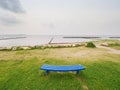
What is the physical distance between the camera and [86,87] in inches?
217

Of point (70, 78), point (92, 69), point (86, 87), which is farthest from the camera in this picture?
point (92, 69)

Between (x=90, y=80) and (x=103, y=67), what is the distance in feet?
7.64

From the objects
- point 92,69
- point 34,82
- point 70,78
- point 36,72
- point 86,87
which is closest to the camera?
point 86,87

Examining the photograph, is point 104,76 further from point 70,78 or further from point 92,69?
point 70,78

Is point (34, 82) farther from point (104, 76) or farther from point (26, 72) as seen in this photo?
point (104, 76)

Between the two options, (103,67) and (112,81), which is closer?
(112,81)

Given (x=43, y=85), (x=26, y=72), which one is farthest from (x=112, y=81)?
(x=26, y=72)

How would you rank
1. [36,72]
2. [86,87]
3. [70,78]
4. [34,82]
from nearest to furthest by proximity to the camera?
[86,87] → [34,82] → [70,78] → [36,72]

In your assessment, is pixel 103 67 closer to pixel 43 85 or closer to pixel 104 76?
pixel 104 76

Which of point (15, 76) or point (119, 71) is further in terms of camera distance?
point (119, 71)

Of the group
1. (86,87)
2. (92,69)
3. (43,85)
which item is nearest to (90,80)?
(86,87)

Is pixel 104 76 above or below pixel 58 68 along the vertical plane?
below

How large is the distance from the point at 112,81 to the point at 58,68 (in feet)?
8.84

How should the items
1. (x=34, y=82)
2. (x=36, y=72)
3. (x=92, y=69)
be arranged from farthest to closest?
(x=92, y=69)
(x=36, y=72)
(x=34, y=82)
